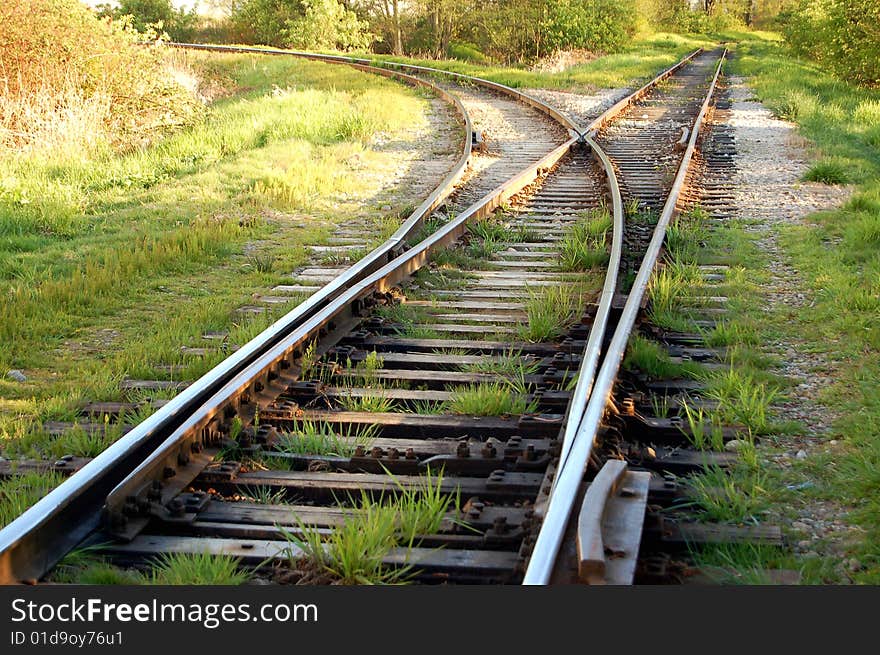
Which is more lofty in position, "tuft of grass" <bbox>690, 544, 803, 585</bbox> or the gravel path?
the gravel path

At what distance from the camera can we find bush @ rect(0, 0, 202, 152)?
483 inches

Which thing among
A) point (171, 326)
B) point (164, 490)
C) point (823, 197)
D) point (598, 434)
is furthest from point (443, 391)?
point (823, 197)

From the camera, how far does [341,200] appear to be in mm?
9688

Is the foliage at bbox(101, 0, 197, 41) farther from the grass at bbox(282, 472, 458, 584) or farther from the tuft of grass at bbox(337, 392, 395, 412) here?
the grass at bbox(282, 472, 458, 584)

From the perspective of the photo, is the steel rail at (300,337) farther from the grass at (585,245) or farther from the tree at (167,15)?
the tree at (167,15)

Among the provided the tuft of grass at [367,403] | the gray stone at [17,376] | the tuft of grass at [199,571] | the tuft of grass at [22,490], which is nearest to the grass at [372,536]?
the tuft of grass at [199,571]

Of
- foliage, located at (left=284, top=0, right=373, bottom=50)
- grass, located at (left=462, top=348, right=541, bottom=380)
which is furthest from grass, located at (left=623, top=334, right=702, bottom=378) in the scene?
foliage, located at (left=284, top=0, right=373, bottom=50)

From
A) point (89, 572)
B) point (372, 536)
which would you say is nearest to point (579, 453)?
point (372, 536)

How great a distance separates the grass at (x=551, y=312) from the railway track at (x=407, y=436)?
13 millimetres

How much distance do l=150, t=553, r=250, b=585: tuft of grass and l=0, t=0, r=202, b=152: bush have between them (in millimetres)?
10128

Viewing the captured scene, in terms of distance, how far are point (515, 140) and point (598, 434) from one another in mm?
11348

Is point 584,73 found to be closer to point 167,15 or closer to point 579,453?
point 579,453

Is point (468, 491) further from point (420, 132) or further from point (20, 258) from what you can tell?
point (420, 132)

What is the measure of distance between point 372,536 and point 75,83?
495 inches
